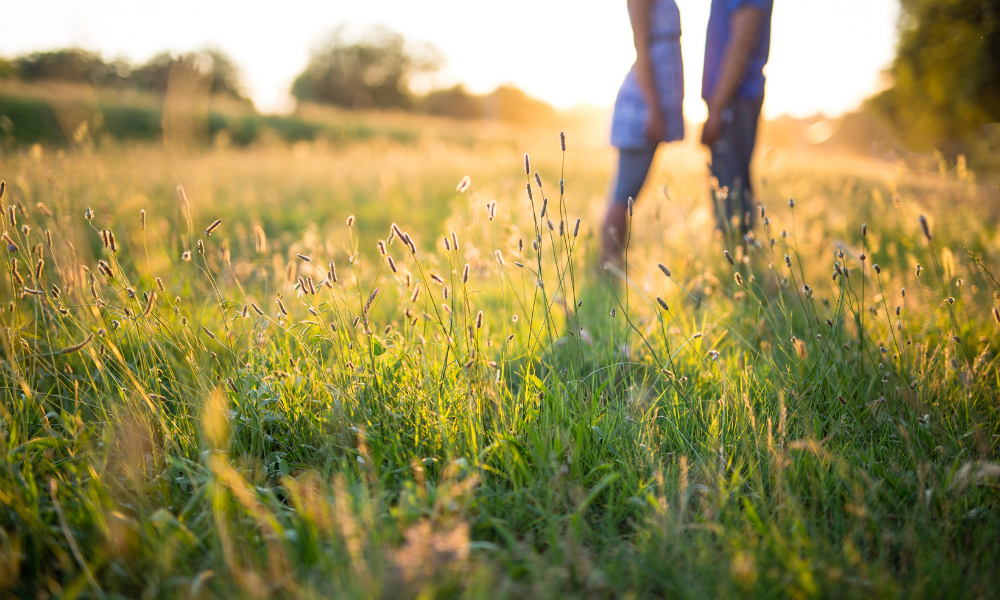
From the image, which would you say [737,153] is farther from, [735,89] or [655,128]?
[655,128]

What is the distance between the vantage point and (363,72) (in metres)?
42.9

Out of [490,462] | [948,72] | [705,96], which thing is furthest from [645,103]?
[490,462]

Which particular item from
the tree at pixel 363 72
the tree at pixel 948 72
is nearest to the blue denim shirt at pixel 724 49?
the tree at pixel 948 72

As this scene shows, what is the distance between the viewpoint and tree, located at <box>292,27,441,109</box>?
42188mm

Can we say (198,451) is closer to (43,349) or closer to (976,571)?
(43,349)

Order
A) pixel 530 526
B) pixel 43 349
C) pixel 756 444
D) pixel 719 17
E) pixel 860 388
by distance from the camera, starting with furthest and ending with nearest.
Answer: pixel 719 17
pixel 43 349
pixel 860 388
pixel 756 444
pixel 530 526

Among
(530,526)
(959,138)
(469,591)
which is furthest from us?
(959,138)

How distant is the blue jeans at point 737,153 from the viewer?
257 cm

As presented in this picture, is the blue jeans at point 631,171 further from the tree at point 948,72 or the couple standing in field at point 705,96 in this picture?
the tree at point 948,72

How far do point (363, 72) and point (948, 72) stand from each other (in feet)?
154

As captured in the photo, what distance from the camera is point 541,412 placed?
57.7 inches

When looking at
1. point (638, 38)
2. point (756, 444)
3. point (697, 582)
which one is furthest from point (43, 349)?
point (638, 38)

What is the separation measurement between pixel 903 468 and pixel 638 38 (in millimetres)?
2150

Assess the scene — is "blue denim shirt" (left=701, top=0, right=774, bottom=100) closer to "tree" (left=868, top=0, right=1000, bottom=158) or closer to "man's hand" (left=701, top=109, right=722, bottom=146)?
"man's hand" (left=701, top=109, right=722, bottom=146)
